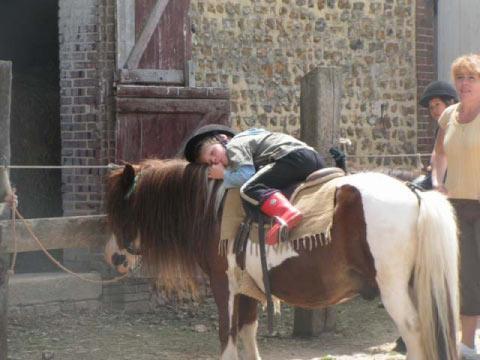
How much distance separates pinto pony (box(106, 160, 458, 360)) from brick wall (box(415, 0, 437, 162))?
540cm

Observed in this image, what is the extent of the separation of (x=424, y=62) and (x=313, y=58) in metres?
1.62

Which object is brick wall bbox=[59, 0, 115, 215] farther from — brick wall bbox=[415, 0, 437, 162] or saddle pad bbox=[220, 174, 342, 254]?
brick wall bbox=[415, 0, 437, 162]

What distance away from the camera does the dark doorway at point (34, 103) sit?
11.0m

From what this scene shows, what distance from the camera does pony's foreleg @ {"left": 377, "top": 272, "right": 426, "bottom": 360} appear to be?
5.80 metres

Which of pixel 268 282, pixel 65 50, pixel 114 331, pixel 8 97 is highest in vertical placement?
pixel 65 50

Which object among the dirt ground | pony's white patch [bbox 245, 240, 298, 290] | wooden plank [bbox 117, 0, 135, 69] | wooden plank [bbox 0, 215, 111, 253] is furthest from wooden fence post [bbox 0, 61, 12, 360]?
wooden plank [bbox 117, 0, 135, 69]

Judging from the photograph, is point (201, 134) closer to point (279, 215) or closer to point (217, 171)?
point (217, 171)

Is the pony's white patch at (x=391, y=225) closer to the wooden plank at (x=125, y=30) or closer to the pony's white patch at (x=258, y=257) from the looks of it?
the pony's white patch at (x=258, y=257)

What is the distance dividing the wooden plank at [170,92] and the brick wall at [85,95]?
8.7 inches

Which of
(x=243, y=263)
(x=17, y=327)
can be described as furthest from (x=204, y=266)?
(x=17, y=327)

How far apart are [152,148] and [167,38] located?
103 centimetres

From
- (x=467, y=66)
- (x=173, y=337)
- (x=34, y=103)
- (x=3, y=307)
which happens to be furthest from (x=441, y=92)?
(x=34, y=103)

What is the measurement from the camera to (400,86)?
11617 mm

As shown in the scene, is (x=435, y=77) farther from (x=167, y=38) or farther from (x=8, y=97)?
(x=8, y=97)
